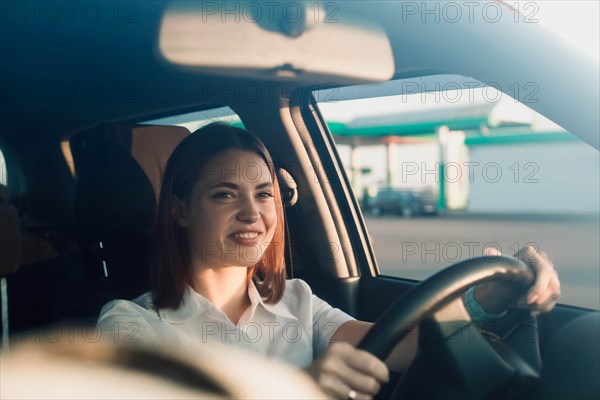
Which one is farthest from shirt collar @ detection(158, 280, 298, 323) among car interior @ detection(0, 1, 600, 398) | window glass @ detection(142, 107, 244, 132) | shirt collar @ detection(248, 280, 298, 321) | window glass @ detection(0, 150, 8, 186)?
window glass @ detection(0, 150, 8, 186)

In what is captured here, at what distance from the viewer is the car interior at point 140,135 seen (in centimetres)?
129


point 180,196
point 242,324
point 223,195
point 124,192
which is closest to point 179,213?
point 180,196

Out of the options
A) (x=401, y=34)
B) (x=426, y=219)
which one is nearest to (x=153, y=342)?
(x=401, y=34)

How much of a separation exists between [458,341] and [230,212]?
1.89 feet

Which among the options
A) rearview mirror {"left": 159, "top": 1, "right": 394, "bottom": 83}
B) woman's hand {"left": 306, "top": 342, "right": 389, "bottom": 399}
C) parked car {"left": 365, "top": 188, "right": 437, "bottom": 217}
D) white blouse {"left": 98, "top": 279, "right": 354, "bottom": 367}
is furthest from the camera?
parked car {"left": 365, "top": 188, "right": 437, "bottom": 217}

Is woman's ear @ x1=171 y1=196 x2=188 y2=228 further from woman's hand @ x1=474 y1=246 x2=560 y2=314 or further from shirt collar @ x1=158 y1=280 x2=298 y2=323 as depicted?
woman's hand @ x1=474 y1=246 x2=560 y2=314

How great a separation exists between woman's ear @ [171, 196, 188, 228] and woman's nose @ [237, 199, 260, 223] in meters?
0.14

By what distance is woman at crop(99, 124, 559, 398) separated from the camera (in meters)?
1.47

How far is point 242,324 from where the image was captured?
1.58m

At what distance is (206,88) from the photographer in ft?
7.25

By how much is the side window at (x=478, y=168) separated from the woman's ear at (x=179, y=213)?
1.57 feet

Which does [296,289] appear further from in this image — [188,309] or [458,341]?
[458,341]

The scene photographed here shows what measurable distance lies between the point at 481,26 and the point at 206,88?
4.08ft

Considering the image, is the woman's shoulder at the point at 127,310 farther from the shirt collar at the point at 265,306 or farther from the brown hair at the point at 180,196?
the shirt collar at the point at 265,306
